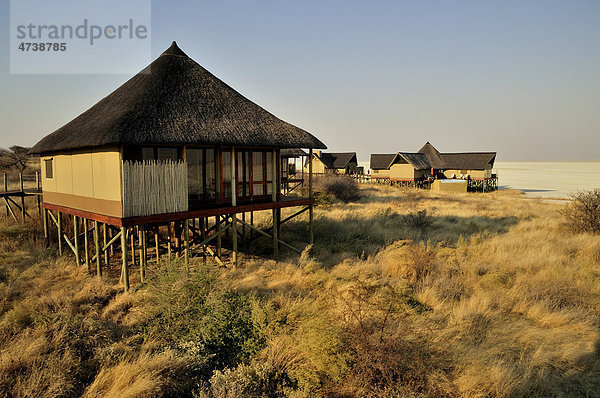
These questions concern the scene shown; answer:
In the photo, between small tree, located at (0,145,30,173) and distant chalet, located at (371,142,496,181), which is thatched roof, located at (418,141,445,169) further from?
small tree, located at (0,145,30,173)

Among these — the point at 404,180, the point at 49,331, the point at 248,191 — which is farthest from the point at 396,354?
the point at 404,180

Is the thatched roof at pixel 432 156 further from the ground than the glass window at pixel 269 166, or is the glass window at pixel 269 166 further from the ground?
the thatched roof at pixel 432 156

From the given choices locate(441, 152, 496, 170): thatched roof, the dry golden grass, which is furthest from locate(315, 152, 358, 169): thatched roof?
the dry golden grass

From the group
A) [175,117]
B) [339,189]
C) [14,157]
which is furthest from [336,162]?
[175,117]

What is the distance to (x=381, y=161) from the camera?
170 ft

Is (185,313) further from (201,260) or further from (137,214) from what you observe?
(201,260)

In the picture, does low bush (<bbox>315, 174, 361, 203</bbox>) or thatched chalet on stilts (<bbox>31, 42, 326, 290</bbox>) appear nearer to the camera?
thatched chalet on stilts (<bbox>31, 42, 326, 290</bbox>)

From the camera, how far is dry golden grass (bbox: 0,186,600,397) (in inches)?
214

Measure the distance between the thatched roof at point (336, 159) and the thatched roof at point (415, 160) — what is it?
1171cm

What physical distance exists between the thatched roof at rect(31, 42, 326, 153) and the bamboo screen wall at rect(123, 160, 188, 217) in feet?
2.20

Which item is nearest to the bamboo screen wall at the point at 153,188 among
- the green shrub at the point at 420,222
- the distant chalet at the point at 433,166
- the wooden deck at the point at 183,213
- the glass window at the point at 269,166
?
the wooden deck at the point at 183,213

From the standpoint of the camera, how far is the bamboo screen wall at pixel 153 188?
8812mm

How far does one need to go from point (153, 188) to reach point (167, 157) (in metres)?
2.06

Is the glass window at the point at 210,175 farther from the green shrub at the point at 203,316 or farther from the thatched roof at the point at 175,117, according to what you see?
the green shrub at the point at 203,316
